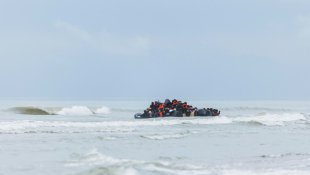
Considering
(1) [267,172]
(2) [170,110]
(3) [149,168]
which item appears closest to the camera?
(1) [267,172]

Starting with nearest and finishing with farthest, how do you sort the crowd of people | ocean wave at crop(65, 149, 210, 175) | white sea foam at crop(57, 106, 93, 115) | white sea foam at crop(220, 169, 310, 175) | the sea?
ocean wave at crop(65, 149, 210, 175) < white sea foam at crop(220, 169, 310, 175) < the sea < the crowd of people < white sea foam at crop(57, 106, 93, 115)

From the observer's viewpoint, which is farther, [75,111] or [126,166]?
[75,111]

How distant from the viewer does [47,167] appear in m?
10.8

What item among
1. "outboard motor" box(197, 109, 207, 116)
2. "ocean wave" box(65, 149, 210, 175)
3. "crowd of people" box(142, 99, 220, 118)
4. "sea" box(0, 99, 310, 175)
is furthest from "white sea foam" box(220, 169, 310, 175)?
"outboard motor" box(197, 109, 207, 116)

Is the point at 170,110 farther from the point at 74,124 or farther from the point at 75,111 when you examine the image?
the point at 75,111

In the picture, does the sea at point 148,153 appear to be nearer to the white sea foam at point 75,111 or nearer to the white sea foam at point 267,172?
the white sea foam at point 267,172

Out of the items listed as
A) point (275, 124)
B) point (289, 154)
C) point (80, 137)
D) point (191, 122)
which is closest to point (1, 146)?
point (80, 137)

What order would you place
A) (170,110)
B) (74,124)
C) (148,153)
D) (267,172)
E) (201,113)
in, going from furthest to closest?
(201,113) → (170,110) → (74,124) → (148,153) → (267,172)

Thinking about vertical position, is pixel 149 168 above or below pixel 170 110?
below

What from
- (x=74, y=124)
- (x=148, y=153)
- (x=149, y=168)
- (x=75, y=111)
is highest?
(x=75, y=111)

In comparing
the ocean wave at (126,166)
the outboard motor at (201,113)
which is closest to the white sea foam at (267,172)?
the ocean wave at (126,166)

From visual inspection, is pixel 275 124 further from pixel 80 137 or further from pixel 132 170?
pixel 132 170

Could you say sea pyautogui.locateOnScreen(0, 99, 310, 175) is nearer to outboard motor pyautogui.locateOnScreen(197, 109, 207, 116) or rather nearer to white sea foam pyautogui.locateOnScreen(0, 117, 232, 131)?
white sea foam pyautogui.locateOnScreen(0, 117, 232, 131)

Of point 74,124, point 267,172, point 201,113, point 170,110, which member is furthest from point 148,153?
point 201,113
